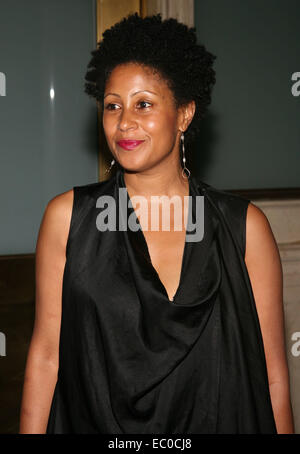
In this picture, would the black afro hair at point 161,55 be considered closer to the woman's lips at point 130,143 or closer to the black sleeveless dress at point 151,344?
the woman's lips at point 130,143

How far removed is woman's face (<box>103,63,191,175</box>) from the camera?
1.33 metres

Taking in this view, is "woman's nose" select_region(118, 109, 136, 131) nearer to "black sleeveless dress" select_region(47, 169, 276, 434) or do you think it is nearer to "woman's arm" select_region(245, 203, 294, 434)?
"black sleeveless dress" select_region(47, 169, 276, 434)

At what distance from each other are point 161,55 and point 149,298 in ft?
2.03

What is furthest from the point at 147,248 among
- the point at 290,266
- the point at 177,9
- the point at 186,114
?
the point at 177,9

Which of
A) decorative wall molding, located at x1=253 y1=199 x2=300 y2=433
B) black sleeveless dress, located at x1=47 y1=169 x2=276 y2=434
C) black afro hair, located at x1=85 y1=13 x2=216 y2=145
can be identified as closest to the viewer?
black sleeveless dress, located at x1=47 y1=169 x2=276 y2=434

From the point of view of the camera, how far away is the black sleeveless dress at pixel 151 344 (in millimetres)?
1296

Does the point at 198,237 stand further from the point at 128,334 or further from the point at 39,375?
the point at 39,375

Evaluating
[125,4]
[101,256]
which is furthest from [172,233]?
Result: [125,4]

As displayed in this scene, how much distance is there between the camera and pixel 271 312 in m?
1.41

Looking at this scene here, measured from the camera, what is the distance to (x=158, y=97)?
4.50ft

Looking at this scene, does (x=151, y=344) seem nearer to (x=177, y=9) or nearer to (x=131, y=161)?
(x=131, y=161)

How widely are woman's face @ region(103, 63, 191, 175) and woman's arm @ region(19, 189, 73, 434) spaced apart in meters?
0.23

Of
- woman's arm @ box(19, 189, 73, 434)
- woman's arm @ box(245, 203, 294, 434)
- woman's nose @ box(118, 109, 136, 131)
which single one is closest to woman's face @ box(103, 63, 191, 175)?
woman's nose @ box(118, 109, 136, 131)

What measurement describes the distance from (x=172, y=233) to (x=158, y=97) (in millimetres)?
365
